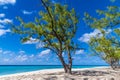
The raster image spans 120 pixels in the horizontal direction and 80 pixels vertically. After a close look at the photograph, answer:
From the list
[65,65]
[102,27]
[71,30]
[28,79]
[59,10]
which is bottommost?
[28,79]

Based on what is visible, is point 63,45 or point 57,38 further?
point 63,45

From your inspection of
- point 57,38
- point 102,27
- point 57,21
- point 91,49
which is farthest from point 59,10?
point 91,49

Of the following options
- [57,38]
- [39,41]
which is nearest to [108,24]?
[57,38]

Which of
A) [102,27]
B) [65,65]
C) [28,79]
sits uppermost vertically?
[102,27]

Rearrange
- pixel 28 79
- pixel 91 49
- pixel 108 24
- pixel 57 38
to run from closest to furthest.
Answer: pixel 108 24 < pixel 28 79 < pixel 57 38 < pixel 91 49

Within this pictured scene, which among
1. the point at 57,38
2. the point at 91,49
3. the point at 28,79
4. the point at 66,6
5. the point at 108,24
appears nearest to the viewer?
the point at 108,24

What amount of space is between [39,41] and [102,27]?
9.39 m

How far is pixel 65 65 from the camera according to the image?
27.0 m

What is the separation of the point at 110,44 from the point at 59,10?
8.73 meters

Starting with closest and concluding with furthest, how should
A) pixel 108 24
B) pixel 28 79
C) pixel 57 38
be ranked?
pixel 108 24 < pixel 28 79 < pixel 57 38

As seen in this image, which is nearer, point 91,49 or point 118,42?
point 118,42

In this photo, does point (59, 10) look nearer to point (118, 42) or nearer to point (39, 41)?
point (39, 41)

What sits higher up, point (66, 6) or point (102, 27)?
point (66, 6)

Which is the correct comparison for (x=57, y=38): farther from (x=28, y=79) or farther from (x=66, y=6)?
(x=28, y=79)
